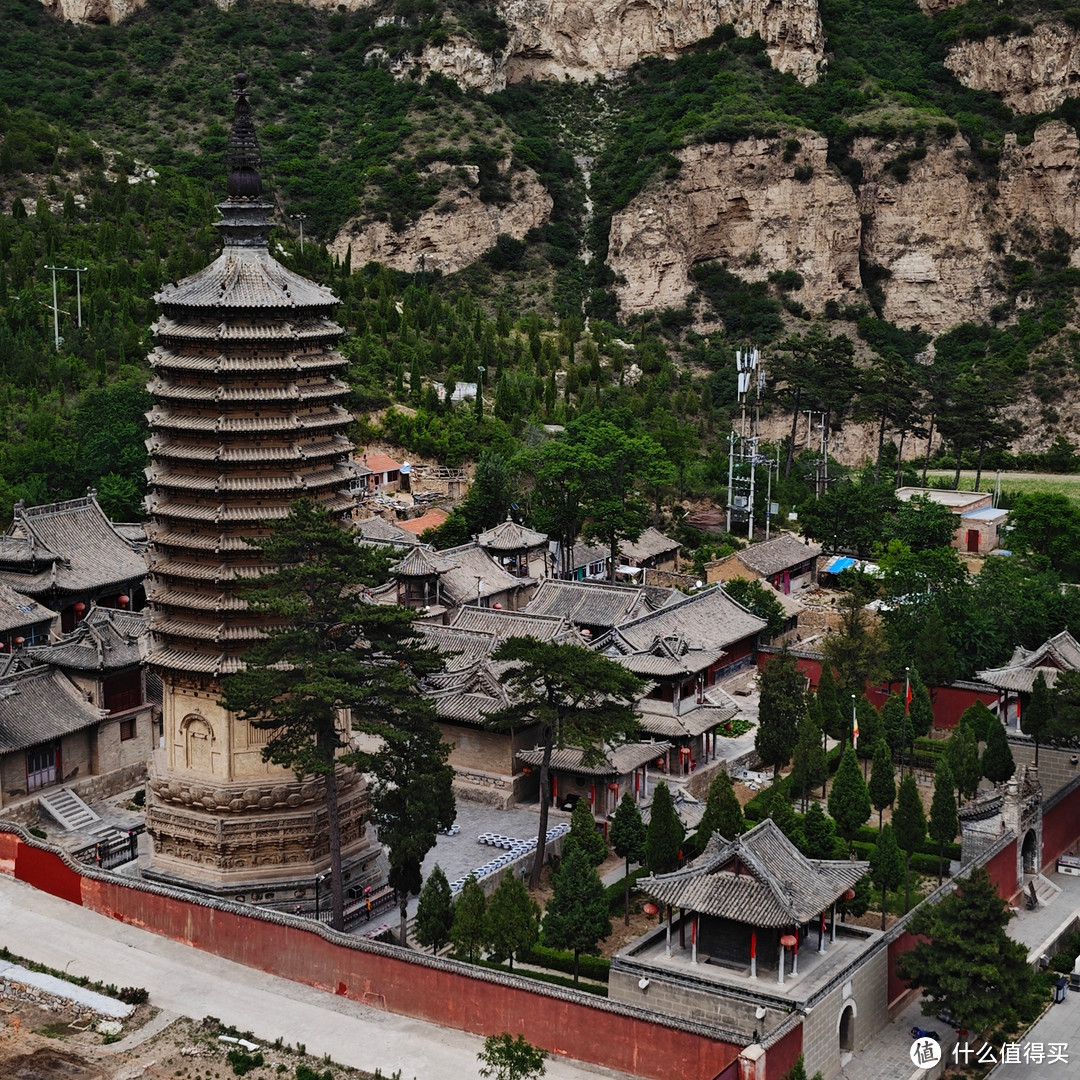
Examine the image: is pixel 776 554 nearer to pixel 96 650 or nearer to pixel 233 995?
pixel 96 650

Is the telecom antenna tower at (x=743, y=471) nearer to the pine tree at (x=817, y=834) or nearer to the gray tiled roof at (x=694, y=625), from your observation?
the gray tiled roof at (x=694, y=625)

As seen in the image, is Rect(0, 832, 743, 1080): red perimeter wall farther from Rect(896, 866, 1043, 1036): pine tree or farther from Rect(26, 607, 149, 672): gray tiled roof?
Rect(26, 607, 149, 672): gray tiled roof

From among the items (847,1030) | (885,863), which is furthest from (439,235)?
(847,1030)

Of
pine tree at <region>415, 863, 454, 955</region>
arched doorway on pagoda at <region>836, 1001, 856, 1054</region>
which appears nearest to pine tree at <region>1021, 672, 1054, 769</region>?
arched doorway on pagoda at <region>836, 1001, 856, 1054</region>

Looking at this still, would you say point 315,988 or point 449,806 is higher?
point 449,806

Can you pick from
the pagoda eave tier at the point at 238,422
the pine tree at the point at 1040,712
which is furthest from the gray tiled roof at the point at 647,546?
the pagoda eave tier at the point at 238,422

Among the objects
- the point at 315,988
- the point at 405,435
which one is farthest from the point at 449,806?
the point at 405,435

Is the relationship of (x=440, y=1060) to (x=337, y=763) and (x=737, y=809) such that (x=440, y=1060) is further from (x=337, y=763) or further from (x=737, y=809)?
(x=737, y=809)
